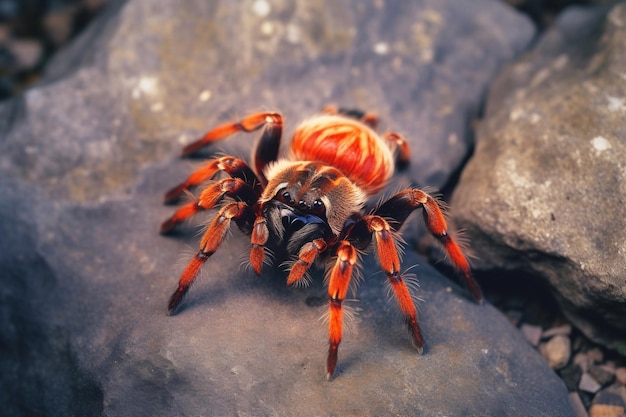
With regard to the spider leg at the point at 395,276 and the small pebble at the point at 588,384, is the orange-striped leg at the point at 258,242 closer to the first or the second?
the spider leg at the point at 395,276

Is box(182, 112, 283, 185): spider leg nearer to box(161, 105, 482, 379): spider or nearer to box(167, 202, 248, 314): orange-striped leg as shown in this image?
box(161, 105, 482, 379): spider

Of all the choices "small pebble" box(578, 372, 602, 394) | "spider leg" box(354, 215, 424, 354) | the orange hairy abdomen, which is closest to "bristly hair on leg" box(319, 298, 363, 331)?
"spider leg" box(354, 215, 424, 354)

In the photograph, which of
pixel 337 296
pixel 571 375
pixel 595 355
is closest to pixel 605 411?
pixel 571 375

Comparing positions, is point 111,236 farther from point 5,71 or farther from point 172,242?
point 5,71

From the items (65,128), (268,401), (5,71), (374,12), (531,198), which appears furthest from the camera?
(5,71)

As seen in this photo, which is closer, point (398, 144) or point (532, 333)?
point (532, 333)

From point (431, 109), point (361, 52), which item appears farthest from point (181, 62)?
point (431, 109)

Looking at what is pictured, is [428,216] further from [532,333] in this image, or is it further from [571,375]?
[571,375]
